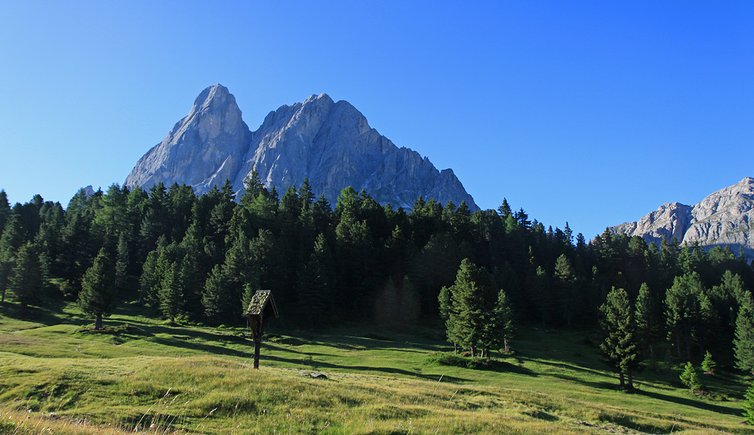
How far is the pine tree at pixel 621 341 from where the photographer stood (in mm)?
60375

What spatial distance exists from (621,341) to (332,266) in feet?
177

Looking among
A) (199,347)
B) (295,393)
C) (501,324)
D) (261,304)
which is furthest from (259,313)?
(501,324)

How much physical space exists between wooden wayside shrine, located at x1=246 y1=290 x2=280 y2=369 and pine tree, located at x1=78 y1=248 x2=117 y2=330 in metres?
46.1

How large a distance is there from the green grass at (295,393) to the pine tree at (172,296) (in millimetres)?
18367

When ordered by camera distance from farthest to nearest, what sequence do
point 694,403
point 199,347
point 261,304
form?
1. point 199,347
2. point 694,403
3. point 261,304

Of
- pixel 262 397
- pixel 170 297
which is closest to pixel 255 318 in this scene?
pixel 262 397

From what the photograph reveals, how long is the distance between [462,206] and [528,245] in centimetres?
2074

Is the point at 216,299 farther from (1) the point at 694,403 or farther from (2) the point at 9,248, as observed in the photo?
(1) the point at 694,403

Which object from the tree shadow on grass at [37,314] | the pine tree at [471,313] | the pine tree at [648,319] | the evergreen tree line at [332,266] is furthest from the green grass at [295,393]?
the pine tree at [648,319]

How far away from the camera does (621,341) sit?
62.6 meters

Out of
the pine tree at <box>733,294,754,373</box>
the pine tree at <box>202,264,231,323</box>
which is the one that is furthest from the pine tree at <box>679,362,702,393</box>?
the pine tree at <box>202,264,231,323</box>

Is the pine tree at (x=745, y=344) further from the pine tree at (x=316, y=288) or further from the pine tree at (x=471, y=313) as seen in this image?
the pine tree at (x=316, y=288)

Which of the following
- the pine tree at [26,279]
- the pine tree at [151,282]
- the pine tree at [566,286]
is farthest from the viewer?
the pine tree at [566,286]

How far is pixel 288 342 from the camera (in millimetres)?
70938
